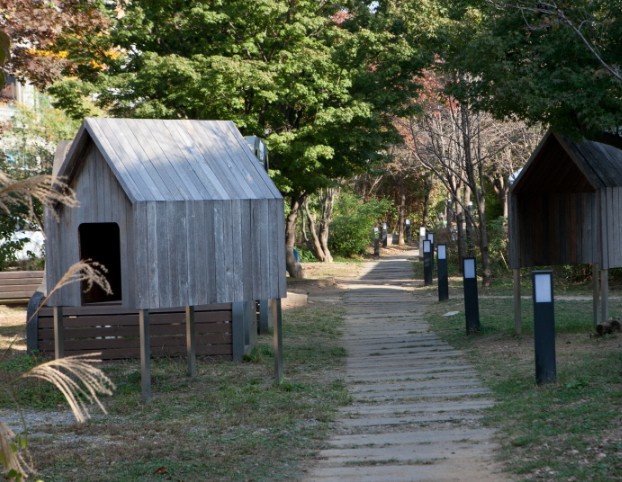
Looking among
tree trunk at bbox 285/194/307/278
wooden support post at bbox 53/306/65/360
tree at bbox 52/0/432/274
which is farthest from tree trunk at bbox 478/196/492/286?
wooden support post at bbox 53/306/65/360

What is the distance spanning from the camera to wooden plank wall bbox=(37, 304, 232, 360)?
12.3 m

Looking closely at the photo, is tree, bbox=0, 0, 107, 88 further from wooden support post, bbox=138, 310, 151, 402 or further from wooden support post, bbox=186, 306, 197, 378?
wooden support post, bbox=138, 310, 151, 402

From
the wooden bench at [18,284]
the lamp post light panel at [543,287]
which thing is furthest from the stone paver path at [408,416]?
the wooden bench at [18,284]

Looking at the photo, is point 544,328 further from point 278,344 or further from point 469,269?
point 469,269

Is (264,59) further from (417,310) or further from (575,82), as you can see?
(575,82)

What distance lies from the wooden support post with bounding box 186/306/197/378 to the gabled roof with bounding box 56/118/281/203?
212cm

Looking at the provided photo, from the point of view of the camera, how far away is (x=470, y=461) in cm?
661

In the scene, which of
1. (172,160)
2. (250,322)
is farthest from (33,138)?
(172,160)

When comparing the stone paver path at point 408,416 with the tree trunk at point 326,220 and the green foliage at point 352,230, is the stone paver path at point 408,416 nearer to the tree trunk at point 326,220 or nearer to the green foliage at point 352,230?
the tree trunk at point 326,220

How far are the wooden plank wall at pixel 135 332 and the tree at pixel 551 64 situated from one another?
4.74m

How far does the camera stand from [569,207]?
13375mm

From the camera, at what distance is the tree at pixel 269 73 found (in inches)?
861

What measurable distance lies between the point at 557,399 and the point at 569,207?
217 inches

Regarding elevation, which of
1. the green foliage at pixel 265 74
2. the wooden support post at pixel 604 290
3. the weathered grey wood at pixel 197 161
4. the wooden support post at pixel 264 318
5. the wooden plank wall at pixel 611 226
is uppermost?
the green foliage at pixel 265 74
